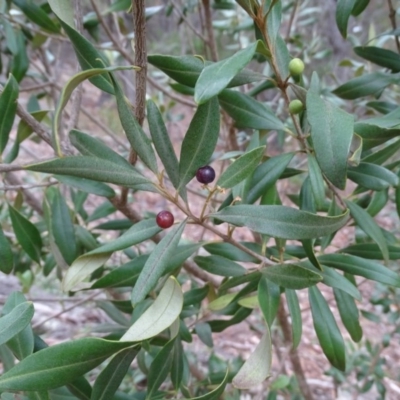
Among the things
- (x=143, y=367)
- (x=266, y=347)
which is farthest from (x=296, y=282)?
(x=143, y=367)

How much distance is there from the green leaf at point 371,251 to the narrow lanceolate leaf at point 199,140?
0.35 metres

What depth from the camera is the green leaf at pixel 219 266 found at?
66cm

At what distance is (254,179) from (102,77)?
0.81ft

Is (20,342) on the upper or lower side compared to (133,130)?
lower

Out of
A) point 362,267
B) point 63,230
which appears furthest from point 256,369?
point 63,230

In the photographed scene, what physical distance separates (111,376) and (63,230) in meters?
0.37

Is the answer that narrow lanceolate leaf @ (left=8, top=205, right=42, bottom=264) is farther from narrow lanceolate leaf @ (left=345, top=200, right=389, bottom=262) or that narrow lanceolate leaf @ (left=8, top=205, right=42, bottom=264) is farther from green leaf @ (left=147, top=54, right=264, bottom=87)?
narrow lanceolate leaf @ (left=345, top=200, right=389, bottom=262)

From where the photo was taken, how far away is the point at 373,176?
0.61 m

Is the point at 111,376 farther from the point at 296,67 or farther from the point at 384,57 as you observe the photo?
the point at 384,57

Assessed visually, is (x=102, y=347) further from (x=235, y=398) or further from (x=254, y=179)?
(x=235, y=398)

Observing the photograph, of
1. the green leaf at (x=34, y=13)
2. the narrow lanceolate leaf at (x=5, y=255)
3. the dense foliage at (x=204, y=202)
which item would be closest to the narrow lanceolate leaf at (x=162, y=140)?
the dense foliage at (x=204, y=202)

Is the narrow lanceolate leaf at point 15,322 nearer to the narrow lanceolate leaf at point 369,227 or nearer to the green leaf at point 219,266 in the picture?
the green leaf at point 219,266

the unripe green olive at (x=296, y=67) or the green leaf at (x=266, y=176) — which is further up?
the unripe green olive at (x=296, y=67)

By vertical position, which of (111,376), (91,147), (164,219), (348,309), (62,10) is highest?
(62,10)
